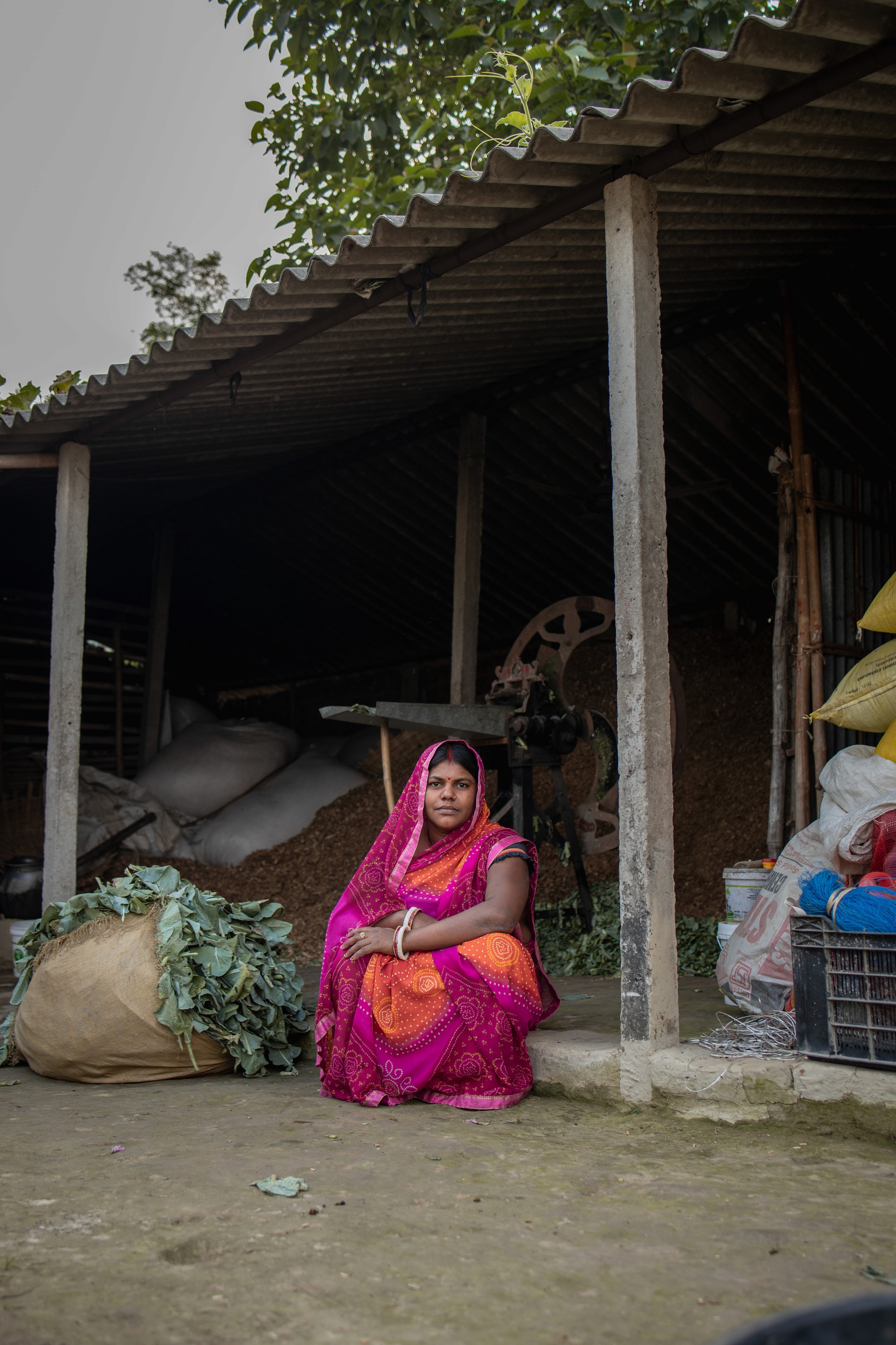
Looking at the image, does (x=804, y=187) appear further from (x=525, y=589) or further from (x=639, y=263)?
(x=525, y=589)

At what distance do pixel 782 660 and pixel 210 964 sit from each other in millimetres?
2726

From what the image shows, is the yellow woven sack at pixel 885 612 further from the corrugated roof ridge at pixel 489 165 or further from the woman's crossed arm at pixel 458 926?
the corrugated roof ridge at pixel 489 165

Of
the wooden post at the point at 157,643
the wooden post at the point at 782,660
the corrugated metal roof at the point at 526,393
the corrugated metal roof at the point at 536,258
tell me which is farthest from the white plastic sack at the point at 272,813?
the wooden post at the point at 782,660

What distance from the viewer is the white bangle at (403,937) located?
9.91ft

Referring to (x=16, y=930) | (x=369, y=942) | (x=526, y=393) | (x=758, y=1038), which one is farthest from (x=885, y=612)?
(x=16, y=930)

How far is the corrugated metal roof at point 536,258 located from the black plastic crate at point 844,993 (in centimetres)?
214

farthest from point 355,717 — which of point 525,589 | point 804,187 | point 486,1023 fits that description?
point 525,589

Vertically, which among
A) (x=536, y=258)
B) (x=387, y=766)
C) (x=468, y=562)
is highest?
(x=536, y=258)

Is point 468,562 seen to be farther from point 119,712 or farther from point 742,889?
point 119,712

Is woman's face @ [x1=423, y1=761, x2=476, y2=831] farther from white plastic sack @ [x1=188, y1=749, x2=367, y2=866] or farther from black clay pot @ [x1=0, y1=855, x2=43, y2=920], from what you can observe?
white plastic sack @ [x1=188, y1=749, x2=367, y2=866]

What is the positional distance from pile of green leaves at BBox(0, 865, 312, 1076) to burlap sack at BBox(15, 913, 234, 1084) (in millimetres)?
46

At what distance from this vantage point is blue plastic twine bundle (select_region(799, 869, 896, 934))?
7.98 ft

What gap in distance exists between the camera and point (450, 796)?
327cm

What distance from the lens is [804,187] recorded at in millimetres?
3559
